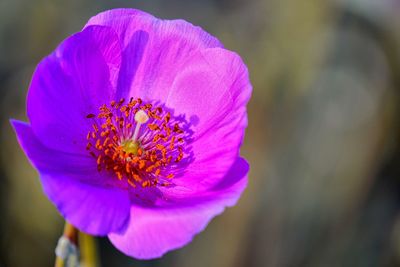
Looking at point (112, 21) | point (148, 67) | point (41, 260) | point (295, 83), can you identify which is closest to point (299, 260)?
point (295, 83)

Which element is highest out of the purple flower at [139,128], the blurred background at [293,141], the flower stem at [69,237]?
the purple flower at [139,128]

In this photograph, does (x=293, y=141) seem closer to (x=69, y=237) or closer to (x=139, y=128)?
(x=139, y=128)

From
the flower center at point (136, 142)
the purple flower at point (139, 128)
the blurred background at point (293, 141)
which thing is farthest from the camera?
the blurred background at point (293, 141)

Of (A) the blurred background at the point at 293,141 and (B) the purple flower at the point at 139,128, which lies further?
(A) the blurred background at the point at 293,141

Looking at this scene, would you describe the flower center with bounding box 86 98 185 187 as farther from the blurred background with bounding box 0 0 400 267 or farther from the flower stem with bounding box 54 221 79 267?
the blurred background with bounding box 0 0 400 267

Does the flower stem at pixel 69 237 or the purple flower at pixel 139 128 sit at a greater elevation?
the purple flower at pixel 139 128

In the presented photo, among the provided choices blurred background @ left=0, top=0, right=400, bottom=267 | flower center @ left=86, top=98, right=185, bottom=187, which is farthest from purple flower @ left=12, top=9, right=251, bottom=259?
blurred background @ left=0, top=0, right=400, bottom=267

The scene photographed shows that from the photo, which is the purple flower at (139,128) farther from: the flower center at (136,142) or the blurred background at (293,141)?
the blurred background at (293,141)

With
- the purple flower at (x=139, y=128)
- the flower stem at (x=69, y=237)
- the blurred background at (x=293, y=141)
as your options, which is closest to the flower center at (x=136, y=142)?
the purple flower at (x=139, y=128)
